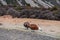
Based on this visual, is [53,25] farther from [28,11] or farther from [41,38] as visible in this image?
[28,11]

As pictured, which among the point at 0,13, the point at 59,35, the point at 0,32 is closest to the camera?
the point at 59,35

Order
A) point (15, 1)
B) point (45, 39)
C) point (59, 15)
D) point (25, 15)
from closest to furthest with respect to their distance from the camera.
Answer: point (45, 39) < point (59, 15) < point (25, 15) < point (15, 1)

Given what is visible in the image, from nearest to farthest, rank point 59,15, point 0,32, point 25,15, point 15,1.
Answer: point 0,32 → point 59,15 → point 25,15 → point 15,1

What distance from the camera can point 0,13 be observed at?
132 feet

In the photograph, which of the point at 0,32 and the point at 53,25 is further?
the point at 53,25

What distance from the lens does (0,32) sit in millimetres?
23766

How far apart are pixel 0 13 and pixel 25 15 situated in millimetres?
5038

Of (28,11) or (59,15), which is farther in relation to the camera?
(28,11)

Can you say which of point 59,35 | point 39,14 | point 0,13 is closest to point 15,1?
point 0,13

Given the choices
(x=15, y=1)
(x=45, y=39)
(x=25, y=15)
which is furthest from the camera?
(x=15, y=1)

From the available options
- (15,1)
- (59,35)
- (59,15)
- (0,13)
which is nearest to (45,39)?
(59,35)

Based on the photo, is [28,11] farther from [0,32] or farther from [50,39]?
[50,39]

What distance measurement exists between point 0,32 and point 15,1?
38.7 metres

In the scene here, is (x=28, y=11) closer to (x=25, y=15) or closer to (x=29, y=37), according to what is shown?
(x=25, y=15)
